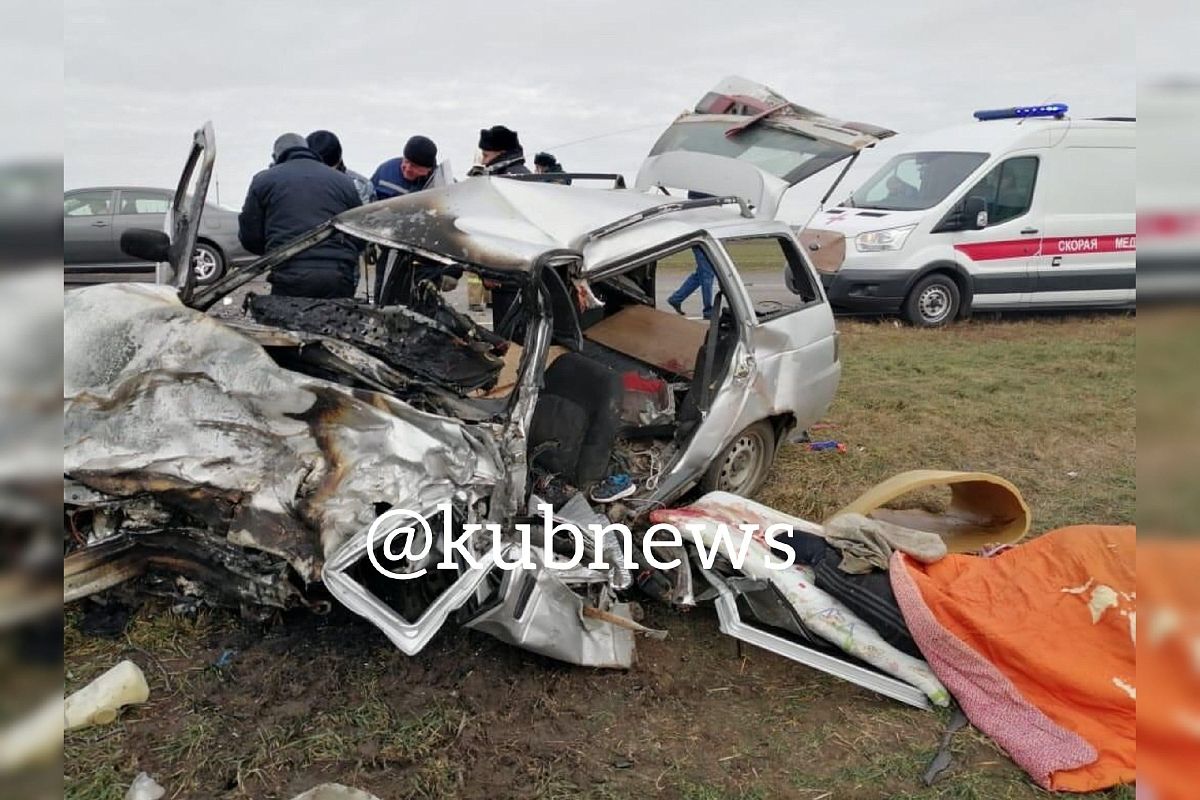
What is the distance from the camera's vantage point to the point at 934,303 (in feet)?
31.8

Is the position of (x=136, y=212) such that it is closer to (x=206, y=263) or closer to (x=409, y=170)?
(x=206, y=263)

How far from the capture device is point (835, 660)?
2.98 m

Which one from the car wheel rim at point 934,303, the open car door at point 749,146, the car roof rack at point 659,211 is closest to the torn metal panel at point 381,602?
the car roof rack at point 659,211

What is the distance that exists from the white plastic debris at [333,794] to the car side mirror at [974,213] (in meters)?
8.92

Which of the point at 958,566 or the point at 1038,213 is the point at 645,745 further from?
the point at 1038,213

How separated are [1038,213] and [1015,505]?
6.64 m

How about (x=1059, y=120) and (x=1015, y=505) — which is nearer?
(x=1015, y=505)

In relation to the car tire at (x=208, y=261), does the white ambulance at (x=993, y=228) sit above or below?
above

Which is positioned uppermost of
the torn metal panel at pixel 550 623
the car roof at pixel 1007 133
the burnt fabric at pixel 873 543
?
the car roof at pixel 1007 133

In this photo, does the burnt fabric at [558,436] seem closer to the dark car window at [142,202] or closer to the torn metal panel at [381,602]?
the torn metal panel at [381,602]

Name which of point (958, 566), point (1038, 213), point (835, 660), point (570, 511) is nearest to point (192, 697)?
point (570, 511)

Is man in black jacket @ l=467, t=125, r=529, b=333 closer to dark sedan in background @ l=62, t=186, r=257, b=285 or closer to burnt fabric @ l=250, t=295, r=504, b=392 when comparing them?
burnt fabric @ l=250, t=295, r=504, b=392

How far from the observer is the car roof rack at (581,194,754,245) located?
3634mm

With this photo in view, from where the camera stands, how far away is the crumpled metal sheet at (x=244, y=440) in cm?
271
